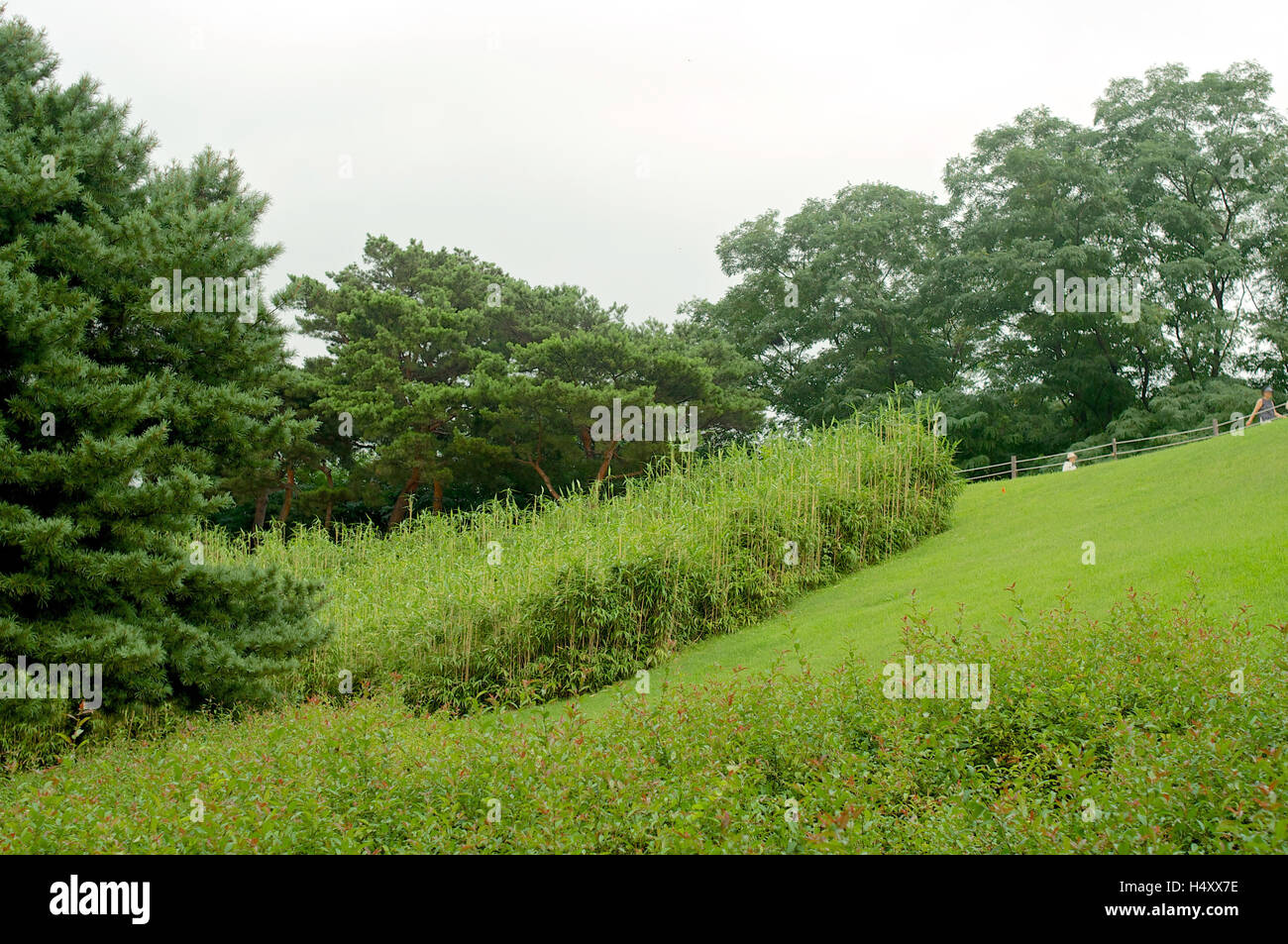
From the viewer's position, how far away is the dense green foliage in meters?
3.71

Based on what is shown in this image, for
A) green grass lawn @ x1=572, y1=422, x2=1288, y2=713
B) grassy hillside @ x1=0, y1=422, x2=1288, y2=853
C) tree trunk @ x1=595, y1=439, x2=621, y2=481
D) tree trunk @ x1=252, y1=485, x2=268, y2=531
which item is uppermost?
tree trunk @ x1=595, y1=439, x2=621, y2=481

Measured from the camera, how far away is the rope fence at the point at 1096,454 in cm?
2119

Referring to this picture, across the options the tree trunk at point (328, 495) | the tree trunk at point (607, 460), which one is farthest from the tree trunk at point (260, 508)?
the tree trunk at point (607, 460)

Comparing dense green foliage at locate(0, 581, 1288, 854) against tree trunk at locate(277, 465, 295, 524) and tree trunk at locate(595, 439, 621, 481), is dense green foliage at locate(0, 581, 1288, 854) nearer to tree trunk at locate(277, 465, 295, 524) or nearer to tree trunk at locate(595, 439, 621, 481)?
tree trunk at locate(595, 439, 621, 481)

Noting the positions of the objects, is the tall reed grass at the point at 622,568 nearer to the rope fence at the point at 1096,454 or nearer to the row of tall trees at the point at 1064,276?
the rope fence at the point at 1096,454

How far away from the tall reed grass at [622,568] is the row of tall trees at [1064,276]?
1016cm

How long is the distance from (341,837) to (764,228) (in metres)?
28.4

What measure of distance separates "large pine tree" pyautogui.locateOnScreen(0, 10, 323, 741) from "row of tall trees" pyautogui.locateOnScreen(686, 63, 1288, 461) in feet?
52.2

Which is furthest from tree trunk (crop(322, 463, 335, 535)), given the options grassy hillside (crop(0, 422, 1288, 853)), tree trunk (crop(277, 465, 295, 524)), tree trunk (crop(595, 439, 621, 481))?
grassy hillside (crop(0, 422, 1288, 853))

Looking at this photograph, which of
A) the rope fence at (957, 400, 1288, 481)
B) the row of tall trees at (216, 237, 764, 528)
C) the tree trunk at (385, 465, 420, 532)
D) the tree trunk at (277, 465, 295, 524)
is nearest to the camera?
the row of tall trees at (216, 237, 764, 528)

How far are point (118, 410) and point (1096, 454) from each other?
22.2 m
